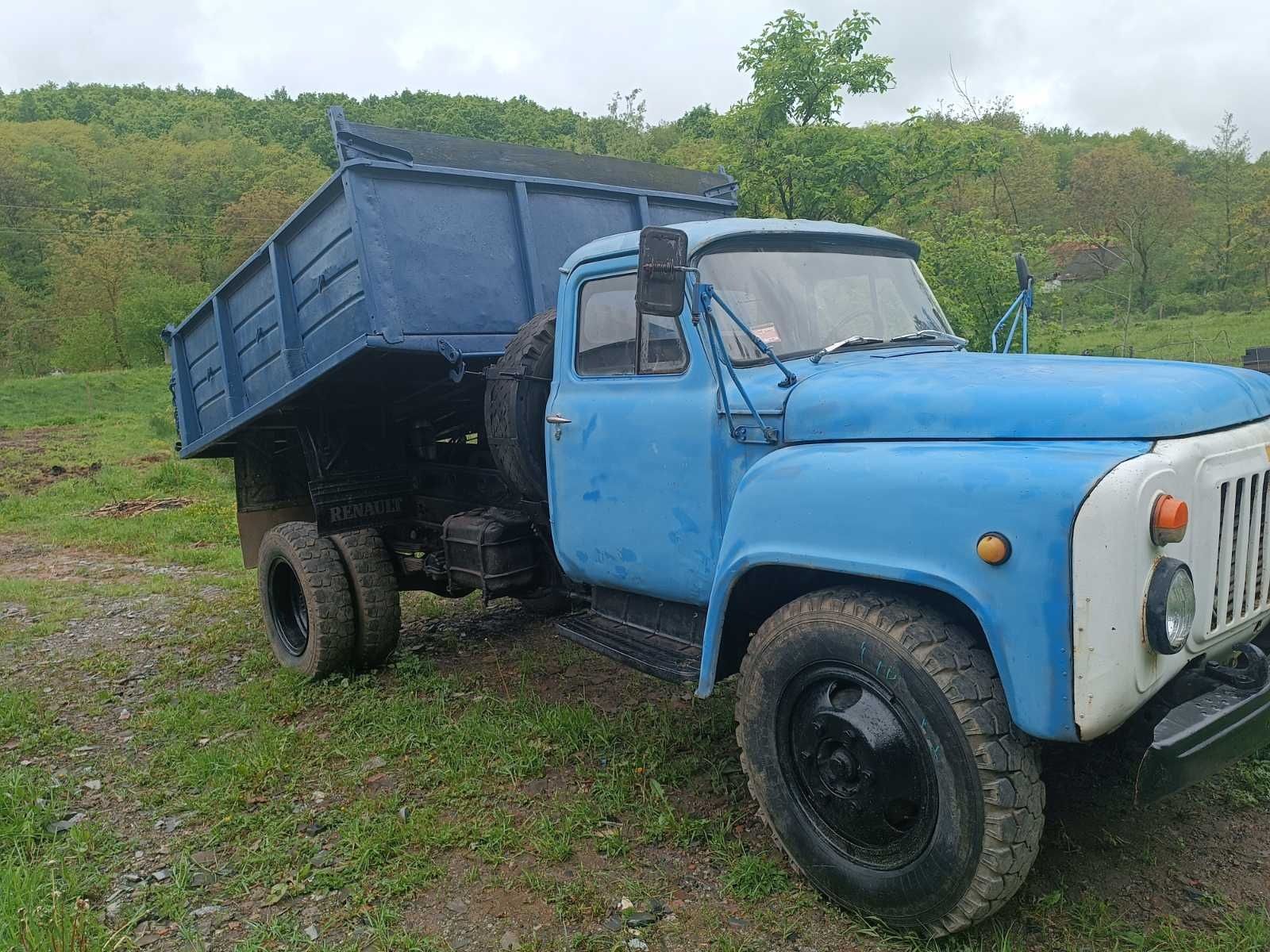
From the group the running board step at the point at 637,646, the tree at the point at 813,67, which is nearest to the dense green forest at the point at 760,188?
the tree at the point at 813,67

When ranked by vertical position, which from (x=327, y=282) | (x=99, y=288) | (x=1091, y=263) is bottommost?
(x=327, y=282)

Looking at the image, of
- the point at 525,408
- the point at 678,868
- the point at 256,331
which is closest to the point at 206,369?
the point at 256,331

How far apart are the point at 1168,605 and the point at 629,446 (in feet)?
6.02

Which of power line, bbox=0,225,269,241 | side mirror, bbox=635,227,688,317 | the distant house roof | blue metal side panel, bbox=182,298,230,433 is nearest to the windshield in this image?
side mirror, bbox=635,227,688,317

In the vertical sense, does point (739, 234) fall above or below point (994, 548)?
above

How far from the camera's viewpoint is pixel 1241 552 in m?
2.48

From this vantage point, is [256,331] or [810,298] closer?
[810,298]

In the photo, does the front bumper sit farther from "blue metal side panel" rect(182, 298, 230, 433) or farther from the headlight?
"blue metal side panel" rect(182, 298, 230, 433)

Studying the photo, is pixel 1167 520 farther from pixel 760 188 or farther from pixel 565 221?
pixel 760 188

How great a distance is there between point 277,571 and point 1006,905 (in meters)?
4.35

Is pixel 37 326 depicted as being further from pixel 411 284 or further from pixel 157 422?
pixel 411 284

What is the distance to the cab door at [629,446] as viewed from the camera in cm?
321

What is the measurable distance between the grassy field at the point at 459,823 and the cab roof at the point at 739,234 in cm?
202

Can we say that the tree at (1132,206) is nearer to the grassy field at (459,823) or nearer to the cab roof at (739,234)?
the cab roof at (739,234)
